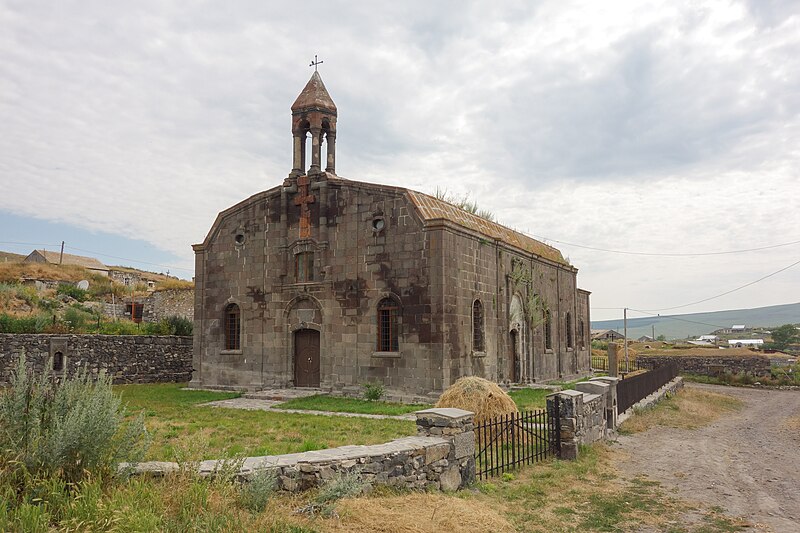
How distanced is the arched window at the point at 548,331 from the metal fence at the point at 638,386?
5.32 metres

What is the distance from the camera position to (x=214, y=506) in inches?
235

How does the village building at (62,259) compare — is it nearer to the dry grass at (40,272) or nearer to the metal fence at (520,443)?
the dry grass at (40,272)

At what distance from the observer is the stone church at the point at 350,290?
19016 mm

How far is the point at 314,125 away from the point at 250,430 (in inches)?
520

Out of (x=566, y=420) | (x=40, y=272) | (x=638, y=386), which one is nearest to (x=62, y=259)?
(x=40, y=272)

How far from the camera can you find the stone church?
19016mm

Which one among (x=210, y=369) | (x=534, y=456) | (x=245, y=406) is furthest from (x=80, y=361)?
(x=534, y=456)

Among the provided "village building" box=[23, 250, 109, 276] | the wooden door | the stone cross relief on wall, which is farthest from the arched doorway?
"village building" box=[23, 250, 109, 276]

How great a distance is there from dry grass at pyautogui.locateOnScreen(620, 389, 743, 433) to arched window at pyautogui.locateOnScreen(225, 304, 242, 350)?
1494 centimetres

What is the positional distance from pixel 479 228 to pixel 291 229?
24.5ft

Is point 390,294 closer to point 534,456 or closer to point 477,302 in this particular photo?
point 477,302

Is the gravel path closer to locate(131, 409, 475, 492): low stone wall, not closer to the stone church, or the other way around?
the stone church

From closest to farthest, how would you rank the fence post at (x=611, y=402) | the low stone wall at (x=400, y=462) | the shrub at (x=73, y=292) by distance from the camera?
the low stone wall at (x=400, y=462)
the fence post at (x=611, y=402)
the shrub at (x=73, y=292)

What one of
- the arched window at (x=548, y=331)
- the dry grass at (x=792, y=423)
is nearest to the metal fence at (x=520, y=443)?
the dry grass at (x=792, y=423)
